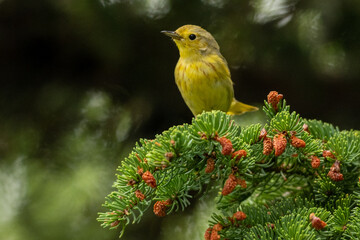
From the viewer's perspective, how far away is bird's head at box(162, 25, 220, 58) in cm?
263

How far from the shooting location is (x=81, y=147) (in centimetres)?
247

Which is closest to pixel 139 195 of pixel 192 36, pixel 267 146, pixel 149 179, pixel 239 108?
pixel 149 179

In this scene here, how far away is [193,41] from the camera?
280 centimetres

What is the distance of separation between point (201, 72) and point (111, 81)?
510 mm

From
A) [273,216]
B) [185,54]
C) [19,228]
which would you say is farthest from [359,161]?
[19,228]

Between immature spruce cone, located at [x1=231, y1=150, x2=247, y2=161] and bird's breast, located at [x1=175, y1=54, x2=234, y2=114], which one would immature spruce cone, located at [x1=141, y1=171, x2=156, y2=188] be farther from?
bird's breast, located at [x1=175, y1=54, x2=234, y2=114]

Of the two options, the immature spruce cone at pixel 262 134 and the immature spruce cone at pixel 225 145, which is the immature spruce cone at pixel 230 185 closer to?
the immature spruce cone at pixel 225 145

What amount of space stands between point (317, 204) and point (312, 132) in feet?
1.24

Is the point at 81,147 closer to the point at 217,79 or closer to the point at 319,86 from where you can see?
the point at 217,79

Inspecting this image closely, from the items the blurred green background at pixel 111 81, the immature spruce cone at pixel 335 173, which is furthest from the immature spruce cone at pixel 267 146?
the blurred green background at pixel 111 81

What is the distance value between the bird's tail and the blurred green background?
0.09 m

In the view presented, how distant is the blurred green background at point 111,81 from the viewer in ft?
7.78

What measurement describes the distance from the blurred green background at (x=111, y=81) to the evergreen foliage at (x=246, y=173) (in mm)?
901

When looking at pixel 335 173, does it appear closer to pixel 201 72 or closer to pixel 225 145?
pixel 225 145
